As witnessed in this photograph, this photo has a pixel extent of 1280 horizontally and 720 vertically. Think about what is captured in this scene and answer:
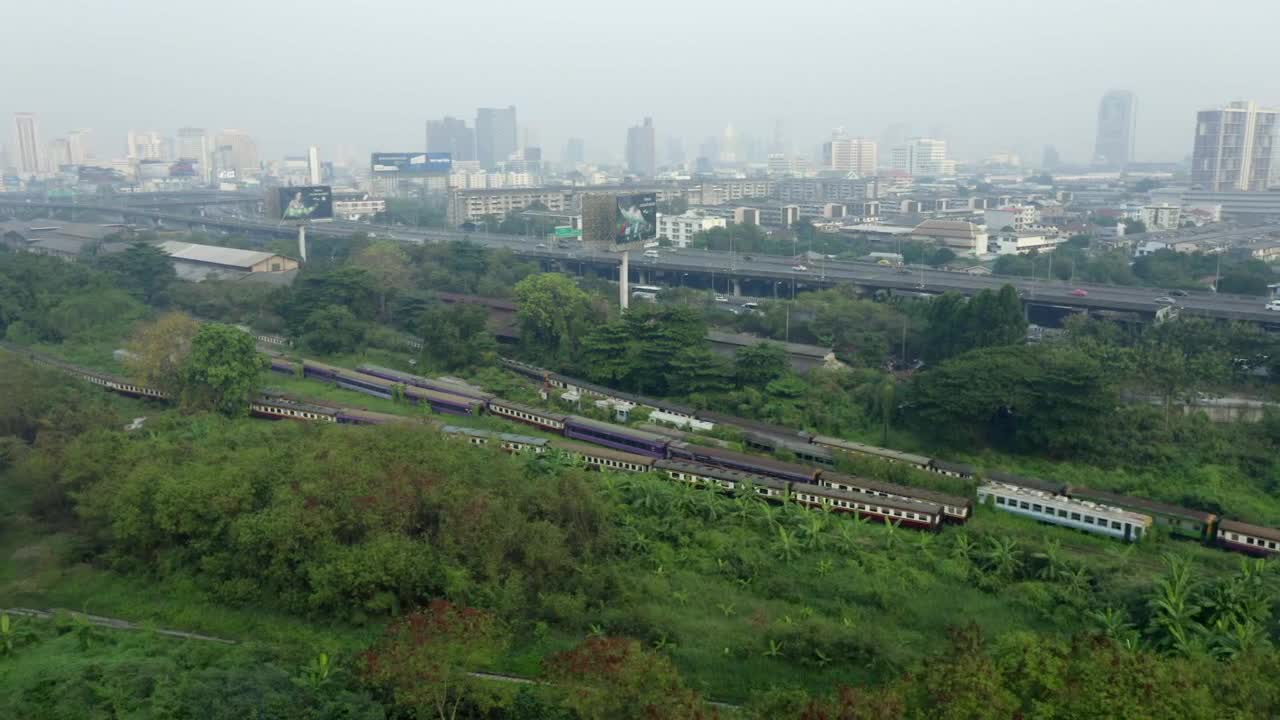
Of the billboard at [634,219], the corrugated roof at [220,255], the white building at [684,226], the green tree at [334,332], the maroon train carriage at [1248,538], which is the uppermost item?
the billboard at [634,219]

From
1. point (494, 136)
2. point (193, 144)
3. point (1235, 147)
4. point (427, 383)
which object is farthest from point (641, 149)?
point (427, 383)

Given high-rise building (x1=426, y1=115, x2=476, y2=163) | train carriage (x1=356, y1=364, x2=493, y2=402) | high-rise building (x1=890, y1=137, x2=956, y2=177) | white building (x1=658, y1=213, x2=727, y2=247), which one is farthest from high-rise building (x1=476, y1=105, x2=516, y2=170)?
train carriage (x1=356, y1=364, x2=493, y2=402)

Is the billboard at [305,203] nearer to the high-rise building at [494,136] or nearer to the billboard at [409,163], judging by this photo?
the billboard at [409,163]

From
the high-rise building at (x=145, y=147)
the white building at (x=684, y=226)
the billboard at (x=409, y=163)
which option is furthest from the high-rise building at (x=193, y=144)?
the white building at (x=684, y=226)

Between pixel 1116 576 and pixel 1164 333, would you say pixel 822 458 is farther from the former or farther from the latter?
pixel 1164 333

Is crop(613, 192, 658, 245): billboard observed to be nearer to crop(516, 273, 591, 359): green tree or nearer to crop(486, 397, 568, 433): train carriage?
crop(516, 273, 591, 359): green tree

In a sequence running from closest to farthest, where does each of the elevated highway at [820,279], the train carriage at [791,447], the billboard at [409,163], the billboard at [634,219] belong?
the train carriage at [791,447]
the elevated highway at [820,279]
the billboard at [634,219]
the billboard at [409,163]

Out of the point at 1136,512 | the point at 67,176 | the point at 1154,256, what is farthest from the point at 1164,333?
the point at 67,176
